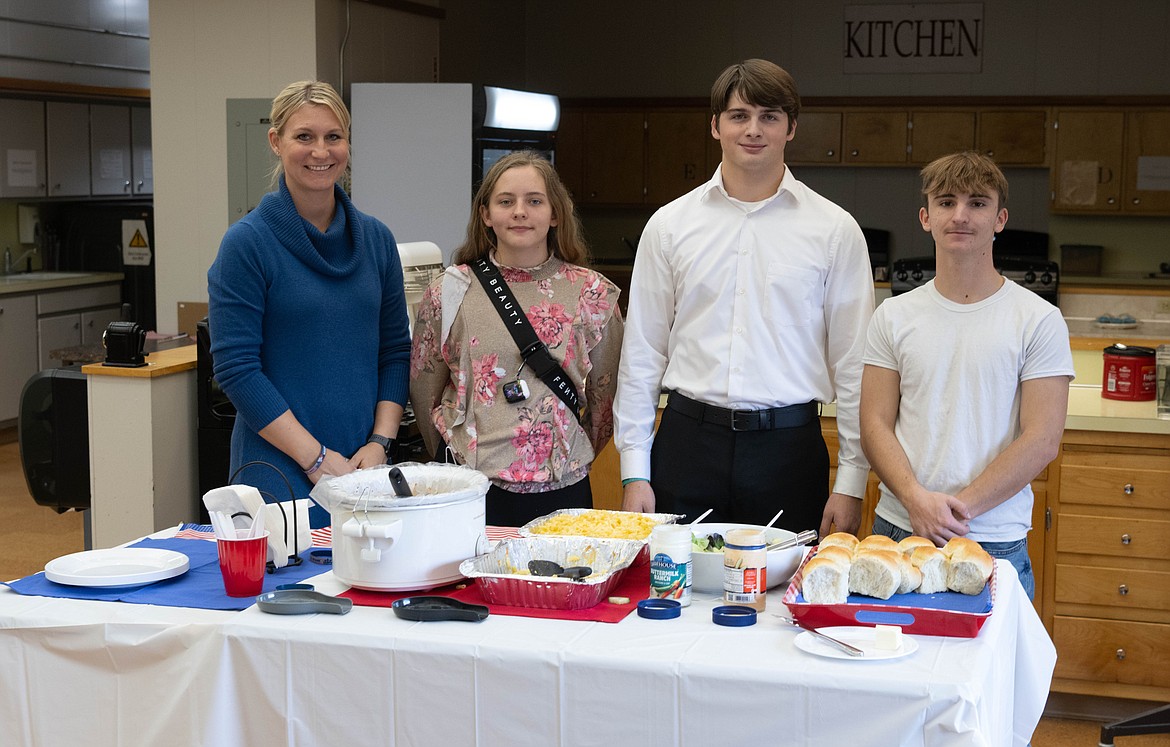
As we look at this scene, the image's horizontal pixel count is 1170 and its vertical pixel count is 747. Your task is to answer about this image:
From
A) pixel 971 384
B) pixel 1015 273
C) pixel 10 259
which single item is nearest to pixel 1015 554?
pixel 971 384

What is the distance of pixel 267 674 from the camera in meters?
1.95

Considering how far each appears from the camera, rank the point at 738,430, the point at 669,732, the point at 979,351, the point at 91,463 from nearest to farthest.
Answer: the point at 669,732, the point at 979,351, the point at 738,430, the point at 91,463

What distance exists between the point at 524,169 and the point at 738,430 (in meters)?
0.73

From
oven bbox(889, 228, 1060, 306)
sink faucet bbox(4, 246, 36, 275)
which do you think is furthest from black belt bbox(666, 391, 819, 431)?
sink faucet bbox(4, 246, 36, 275)

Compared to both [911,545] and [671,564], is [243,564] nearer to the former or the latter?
[671,564]

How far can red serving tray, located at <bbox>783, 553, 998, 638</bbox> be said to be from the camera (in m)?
1.86

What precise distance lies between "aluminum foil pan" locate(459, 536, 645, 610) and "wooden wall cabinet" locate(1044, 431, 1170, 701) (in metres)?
1.95

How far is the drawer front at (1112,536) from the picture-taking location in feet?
11.6

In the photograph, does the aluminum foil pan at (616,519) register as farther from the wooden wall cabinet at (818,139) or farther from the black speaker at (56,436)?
the wooden wall cabinet at (818,139)

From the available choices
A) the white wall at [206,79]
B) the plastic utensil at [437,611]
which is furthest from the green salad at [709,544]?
the white wall at [206,79]

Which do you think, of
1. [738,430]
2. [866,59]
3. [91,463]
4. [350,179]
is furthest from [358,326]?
[866,59]

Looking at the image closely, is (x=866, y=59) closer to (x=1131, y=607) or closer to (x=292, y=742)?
(x=1131, y=607)

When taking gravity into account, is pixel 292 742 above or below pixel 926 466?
below

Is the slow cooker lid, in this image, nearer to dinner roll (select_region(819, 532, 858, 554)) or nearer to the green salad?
the green salad
